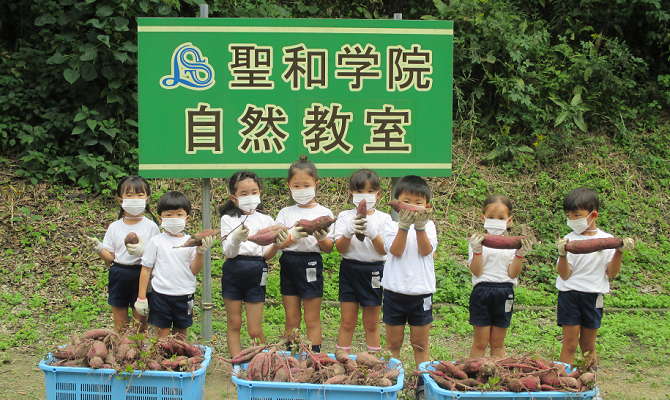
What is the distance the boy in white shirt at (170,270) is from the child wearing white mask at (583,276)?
2846 millimetres

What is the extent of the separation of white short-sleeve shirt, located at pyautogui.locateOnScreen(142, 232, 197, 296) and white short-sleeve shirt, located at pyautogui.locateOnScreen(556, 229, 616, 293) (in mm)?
2980

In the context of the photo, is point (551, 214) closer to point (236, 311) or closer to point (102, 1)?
point (236, 311)

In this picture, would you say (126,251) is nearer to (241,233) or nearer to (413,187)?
(241,233)

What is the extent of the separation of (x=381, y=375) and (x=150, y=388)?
1.47 m

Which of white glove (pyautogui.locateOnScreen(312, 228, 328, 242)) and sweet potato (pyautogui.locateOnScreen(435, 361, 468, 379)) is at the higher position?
white glove (pyautogui.locateOnScreen(312, 228, 328, 242))

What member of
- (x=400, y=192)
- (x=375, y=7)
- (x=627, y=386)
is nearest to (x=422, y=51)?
(x=400, y=192)

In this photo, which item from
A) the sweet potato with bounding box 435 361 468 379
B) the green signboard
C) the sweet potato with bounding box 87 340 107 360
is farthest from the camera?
the green signboard

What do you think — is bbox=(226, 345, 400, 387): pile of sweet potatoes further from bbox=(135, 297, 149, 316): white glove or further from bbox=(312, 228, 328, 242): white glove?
bbox=(135, 297, 149, 316): white glove

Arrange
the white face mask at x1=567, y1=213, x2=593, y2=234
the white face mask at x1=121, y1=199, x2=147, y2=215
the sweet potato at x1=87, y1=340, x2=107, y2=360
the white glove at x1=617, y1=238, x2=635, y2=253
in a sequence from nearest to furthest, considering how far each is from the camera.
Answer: the sweet potato at x1=87, y1=340, x2=107, y2=360
the white glove at x1=617, y1=238, x2=635, y2=253
the white face mask at x1=567, y1=213, x2=593, y2=234
the white face mask at x1=121, y1=199, x2=147, y2=215

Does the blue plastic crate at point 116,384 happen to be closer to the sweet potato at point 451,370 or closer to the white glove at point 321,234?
the white glove at point 321,234

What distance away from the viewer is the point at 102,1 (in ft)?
25.3

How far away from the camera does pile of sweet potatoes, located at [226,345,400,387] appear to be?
337cm

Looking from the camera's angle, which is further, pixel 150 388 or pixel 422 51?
pixel 422 51

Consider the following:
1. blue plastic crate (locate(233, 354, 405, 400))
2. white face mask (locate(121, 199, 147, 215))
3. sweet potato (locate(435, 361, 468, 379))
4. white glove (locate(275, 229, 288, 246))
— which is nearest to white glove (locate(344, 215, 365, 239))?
white glove (locate(275, 229, 288, 246))
